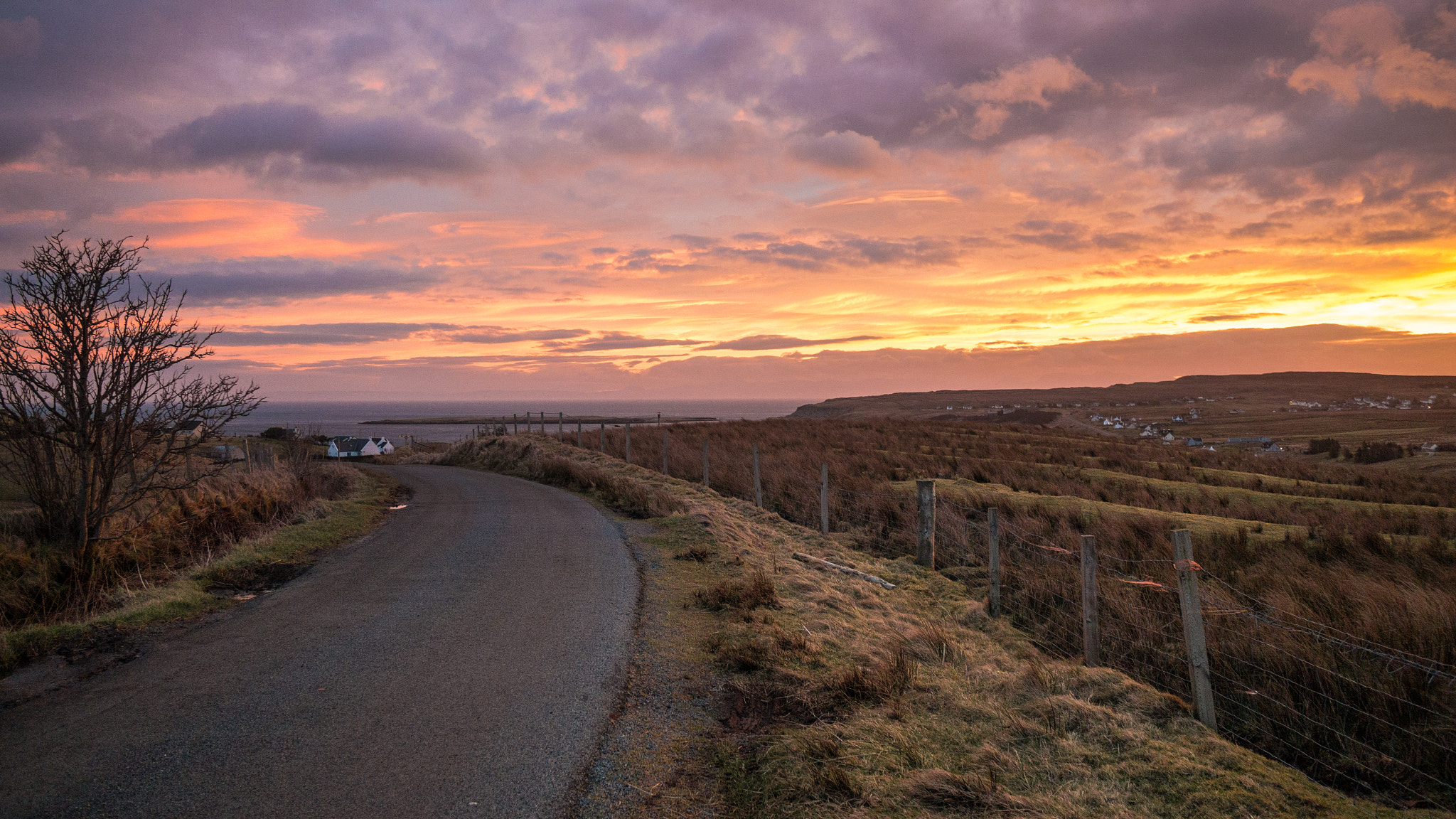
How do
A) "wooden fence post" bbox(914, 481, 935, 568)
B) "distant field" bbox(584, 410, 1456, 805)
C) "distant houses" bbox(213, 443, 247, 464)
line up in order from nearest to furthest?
"distant field" bbox(584, 410, 1456, 805) → "wooden fence post" bbox(914, 481, 935, 568) → "distant houses" bbox(213, 443, 247, 464)

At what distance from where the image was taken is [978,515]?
1402 cm

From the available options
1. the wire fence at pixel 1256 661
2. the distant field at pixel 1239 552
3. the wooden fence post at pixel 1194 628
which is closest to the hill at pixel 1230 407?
the distant field at pixel 1239 552

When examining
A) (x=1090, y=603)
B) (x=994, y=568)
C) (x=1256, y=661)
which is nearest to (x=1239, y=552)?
(x=994, y=568)

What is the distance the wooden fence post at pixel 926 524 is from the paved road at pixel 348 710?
476 cm

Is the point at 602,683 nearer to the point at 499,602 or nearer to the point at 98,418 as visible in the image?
the point at 499,602

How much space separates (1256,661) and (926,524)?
492 centimetres

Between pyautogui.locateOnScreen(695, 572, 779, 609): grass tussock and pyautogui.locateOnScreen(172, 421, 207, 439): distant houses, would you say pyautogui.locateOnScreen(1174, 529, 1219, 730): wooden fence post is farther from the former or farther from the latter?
pyautogui.locateOnScreen(172, 421, 207, 439): distant houses

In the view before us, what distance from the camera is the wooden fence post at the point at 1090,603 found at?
654 centimetres

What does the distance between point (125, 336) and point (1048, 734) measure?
11671mm

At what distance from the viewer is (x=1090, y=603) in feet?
22.0

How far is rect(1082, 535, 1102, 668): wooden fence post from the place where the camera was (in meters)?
6.54

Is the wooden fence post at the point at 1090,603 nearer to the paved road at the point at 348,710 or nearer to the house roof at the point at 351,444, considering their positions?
the paved road at the point at 348,710

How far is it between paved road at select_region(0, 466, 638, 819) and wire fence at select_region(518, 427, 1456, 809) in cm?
462

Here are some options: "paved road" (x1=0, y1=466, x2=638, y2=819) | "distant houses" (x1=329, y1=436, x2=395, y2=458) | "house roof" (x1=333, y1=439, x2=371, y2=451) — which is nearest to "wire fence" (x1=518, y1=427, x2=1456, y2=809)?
"paved road" (x1=0, y1=466, x2=638, y2=819)
